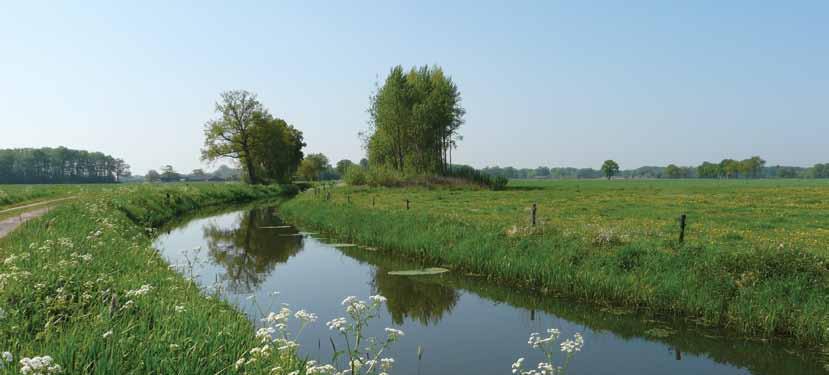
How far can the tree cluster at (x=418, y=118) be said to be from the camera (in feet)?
200

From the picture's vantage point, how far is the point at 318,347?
10.0 meters

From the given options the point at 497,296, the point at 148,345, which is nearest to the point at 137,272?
the point at 148,345

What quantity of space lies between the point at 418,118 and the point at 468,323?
164 ft

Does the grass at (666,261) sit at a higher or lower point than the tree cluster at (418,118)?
lower

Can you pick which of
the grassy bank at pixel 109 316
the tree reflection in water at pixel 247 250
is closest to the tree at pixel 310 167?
the tree reflection in water at pixel 247 250

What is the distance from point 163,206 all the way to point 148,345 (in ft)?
120

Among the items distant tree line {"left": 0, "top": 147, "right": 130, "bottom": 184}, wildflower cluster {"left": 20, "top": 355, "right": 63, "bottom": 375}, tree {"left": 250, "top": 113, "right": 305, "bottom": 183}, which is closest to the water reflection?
wildflower cluster {"left": 20, "top": 355, "right": 63, "bottom": 375}

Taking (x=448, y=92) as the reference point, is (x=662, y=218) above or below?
below

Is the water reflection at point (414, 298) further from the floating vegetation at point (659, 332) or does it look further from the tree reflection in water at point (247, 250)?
the floating vegetation at point (659, 332)

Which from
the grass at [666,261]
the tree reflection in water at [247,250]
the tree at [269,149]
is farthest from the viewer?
the tree at [269,149]

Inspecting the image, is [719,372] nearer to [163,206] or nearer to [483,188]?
[163,206]

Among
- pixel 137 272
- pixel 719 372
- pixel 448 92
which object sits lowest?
pixel 719 372

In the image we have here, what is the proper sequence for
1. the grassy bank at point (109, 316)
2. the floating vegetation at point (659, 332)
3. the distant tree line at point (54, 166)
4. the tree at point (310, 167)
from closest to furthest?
the grassy bank at point (109, 316)
the floating vegetation at point (659, 332)
the tree at point (310, 167)
the distant tree line at point (54, 166)

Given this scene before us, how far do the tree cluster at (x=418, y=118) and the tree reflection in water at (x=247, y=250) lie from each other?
30.6 meters
